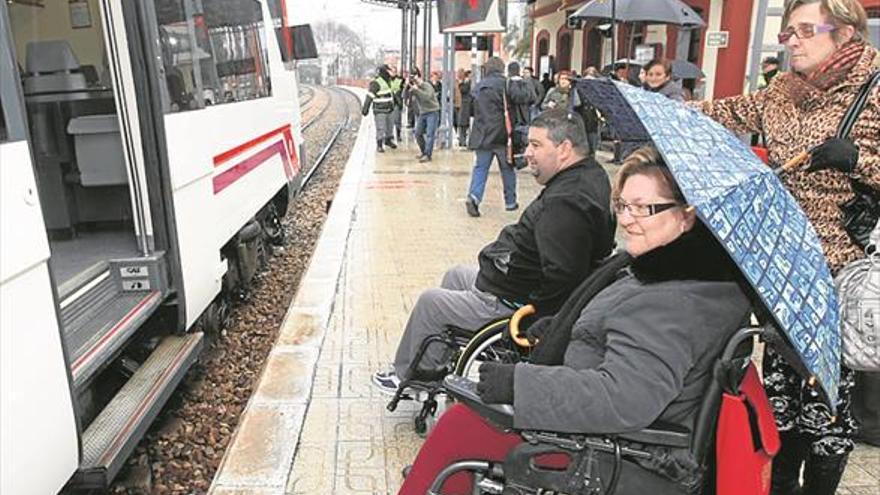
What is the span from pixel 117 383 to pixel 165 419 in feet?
1.43

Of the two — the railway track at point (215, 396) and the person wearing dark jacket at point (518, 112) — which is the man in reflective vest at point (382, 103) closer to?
the person wearing dark jacket at point (518, 112)

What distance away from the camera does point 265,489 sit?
3139mm

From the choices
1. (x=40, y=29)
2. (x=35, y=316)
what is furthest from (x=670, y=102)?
(x=40, y=29)

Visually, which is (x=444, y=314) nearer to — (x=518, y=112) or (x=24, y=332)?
(x=24, y=332)

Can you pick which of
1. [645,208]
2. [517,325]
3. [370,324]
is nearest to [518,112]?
[370,324]

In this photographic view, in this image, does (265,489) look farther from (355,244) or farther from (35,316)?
(355,244)

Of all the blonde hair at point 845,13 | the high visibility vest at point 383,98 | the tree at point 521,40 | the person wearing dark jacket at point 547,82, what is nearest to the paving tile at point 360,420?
the blonde hair at point 845,13

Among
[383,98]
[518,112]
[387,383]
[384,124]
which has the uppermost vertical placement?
[518,112]

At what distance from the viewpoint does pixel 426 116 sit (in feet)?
49.2

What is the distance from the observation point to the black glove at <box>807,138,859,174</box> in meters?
2.31

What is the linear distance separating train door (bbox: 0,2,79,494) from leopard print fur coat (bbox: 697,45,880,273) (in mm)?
2554

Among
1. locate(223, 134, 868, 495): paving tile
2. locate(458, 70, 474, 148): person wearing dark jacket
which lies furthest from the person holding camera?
locate(223, 134, 868, 495): paving tile

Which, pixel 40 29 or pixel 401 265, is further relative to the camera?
pixel 401 265

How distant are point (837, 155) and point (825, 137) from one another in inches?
8.8
